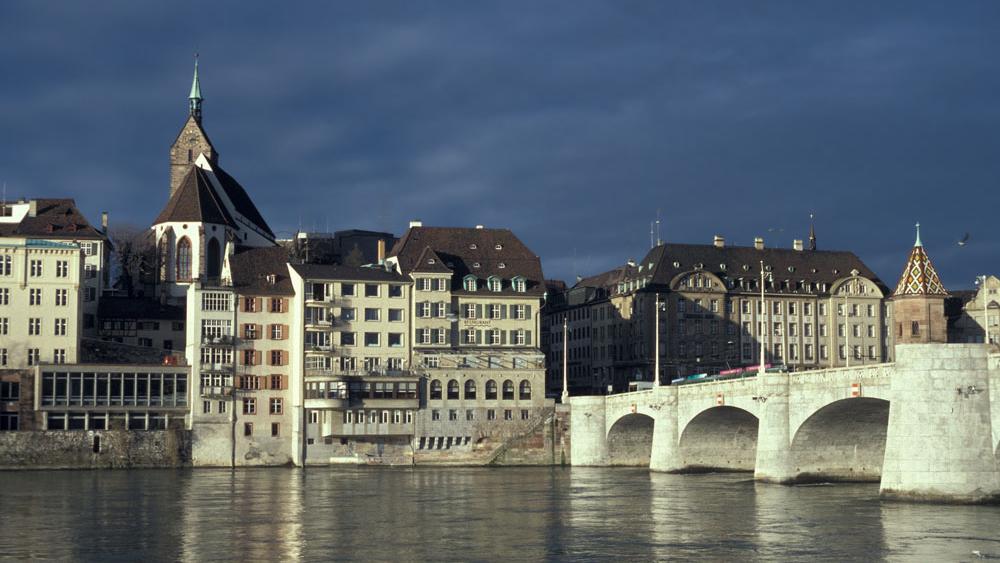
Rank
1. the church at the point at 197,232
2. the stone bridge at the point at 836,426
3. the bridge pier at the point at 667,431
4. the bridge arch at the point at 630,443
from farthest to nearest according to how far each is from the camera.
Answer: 1. the church at the point at 197,232
2. the bridge arch at the point at 630,443
3. the bridge pier at the point at 667,431
4. the stone bridge at the point at 836,426


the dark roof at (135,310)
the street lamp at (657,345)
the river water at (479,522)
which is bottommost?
the river water at (479,522)

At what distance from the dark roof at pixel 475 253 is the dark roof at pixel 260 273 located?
1176 centimetres

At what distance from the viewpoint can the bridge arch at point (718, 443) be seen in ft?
365

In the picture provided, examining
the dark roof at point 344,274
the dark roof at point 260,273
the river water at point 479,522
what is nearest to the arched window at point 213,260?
the dark roof at point 260,273

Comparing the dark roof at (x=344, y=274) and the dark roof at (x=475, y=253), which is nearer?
the dark roof at (x=344, y=274)

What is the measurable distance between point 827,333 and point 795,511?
326 feet

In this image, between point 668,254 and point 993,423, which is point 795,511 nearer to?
point 993,423

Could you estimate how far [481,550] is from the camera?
5738 centimetres

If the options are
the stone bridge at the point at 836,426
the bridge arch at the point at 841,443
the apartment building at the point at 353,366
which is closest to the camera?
the stone bridge at the point at 836,426

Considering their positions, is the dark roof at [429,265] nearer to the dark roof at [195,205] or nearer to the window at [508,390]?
the window at [508,390]

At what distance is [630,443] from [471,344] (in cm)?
1876

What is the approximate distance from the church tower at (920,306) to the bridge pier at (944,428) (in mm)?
889

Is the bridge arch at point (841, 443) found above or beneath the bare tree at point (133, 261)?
beneath

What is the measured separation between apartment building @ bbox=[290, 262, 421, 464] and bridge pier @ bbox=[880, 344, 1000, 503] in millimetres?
67639
